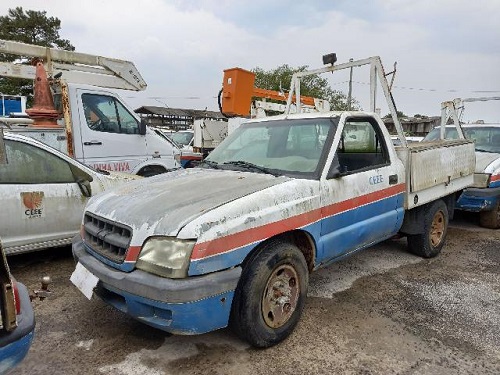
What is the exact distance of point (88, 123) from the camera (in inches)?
245

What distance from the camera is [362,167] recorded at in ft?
12.4

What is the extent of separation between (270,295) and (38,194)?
2864 millimetres

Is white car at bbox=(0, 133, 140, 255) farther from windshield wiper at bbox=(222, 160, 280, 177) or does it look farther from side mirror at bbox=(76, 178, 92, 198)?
windshield wiper at bbox=(222, 160, 280, 177)

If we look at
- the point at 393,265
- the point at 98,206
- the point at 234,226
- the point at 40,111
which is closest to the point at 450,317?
the point at 393,265

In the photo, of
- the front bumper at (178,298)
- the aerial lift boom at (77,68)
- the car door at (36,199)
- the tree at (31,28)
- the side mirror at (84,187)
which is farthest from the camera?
the tree at (31,28)

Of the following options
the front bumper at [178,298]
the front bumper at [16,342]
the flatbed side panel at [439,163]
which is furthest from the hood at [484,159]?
the front bumper at [16,342]

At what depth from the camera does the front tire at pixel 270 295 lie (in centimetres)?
259

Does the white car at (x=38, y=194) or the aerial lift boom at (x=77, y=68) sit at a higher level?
the aerial lift boom at (x=77, y=68)

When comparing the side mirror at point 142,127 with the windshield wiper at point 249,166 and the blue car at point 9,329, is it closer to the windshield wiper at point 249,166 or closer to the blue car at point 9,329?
the windshield wiper at point 249,166

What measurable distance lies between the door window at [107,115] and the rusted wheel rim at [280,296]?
15.3 ft

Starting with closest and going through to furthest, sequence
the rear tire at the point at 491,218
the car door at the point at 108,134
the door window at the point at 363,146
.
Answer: the door window at the point at 363,146, the car door at the point at 108,134, the rear tire at the point at 491,218

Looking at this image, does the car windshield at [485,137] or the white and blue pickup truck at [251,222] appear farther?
the car windshield at [485,137]

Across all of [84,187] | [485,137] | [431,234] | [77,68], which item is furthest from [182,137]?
[431,234]

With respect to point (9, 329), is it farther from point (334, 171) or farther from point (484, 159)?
point (484, 159)
